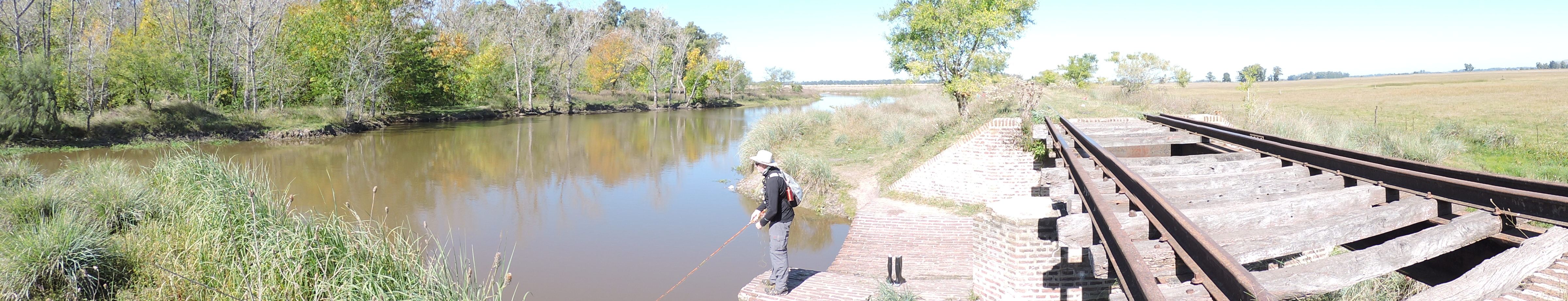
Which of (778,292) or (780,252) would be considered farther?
(778,292)

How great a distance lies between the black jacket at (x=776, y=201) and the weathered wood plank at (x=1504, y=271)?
4443 mm

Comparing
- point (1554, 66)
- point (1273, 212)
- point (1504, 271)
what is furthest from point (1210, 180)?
point (1554, 66)

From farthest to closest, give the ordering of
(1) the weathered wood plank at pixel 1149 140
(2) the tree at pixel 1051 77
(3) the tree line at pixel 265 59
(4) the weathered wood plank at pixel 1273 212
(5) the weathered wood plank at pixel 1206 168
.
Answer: (2) the tree at pixel 1051 77
(3) the tree line at pixel 265 59
(1) the weathered wood plank at pixel 1149 140
(5) the weathered wood plank at pixel 1206 168
(4) the weathered wood plank at pixel 1273 212

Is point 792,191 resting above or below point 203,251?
above

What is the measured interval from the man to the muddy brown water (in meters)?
1.69

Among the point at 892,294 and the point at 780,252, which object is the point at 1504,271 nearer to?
the point at 892,294

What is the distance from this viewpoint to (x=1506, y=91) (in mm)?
36344

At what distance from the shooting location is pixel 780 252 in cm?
667

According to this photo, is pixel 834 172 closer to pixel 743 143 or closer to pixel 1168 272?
pixel 743 143

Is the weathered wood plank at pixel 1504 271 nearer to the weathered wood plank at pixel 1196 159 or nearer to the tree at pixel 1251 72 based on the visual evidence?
the weathered wood plank at pixel 1196 159

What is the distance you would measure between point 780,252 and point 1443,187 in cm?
456

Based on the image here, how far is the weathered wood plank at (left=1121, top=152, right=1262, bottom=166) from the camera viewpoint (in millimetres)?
5438

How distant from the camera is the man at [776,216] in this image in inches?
257

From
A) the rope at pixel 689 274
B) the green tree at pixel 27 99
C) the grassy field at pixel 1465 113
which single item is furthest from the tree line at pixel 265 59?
the grassy field at pixel 1465 113
